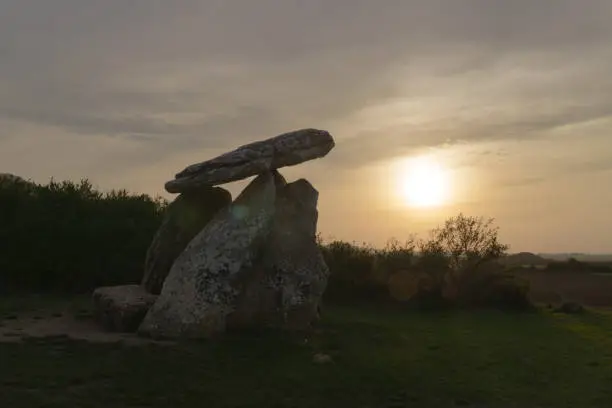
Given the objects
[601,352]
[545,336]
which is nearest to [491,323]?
[545,336]

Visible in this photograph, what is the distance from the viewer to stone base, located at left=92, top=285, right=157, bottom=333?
16172 millimetres

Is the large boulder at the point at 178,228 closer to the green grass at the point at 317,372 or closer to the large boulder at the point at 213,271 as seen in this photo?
the large boulder at the point at 213,271

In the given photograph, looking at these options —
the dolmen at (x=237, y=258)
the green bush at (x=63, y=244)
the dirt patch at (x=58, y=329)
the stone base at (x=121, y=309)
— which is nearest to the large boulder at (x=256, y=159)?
the dolmen at (x=237, y=258)

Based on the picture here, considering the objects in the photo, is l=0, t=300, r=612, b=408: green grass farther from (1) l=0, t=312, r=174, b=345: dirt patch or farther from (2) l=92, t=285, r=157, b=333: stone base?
(2) l=92, t=285, r=157, b=333: stone base

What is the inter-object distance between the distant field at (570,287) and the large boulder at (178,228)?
15052mm

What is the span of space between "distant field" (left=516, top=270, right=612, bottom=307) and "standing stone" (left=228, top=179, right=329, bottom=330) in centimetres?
1449

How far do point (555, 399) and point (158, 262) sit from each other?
10.7 metres

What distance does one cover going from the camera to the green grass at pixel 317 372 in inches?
426

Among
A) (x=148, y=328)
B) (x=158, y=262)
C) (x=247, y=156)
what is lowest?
(x=148, y=328)

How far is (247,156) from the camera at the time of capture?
17.6 meters

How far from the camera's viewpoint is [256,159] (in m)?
17.5

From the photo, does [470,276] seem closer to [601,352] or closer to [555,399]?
[601,352]

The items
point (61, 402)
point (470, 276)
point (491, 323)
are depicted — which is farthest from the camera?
point (470, 276)

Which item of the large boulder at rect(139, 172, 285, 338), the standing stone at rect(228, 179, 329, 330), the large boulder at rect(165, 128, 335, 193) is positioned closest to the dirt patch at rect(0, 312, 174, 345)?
the large boulder at rect(139, 172, 285, 338)
